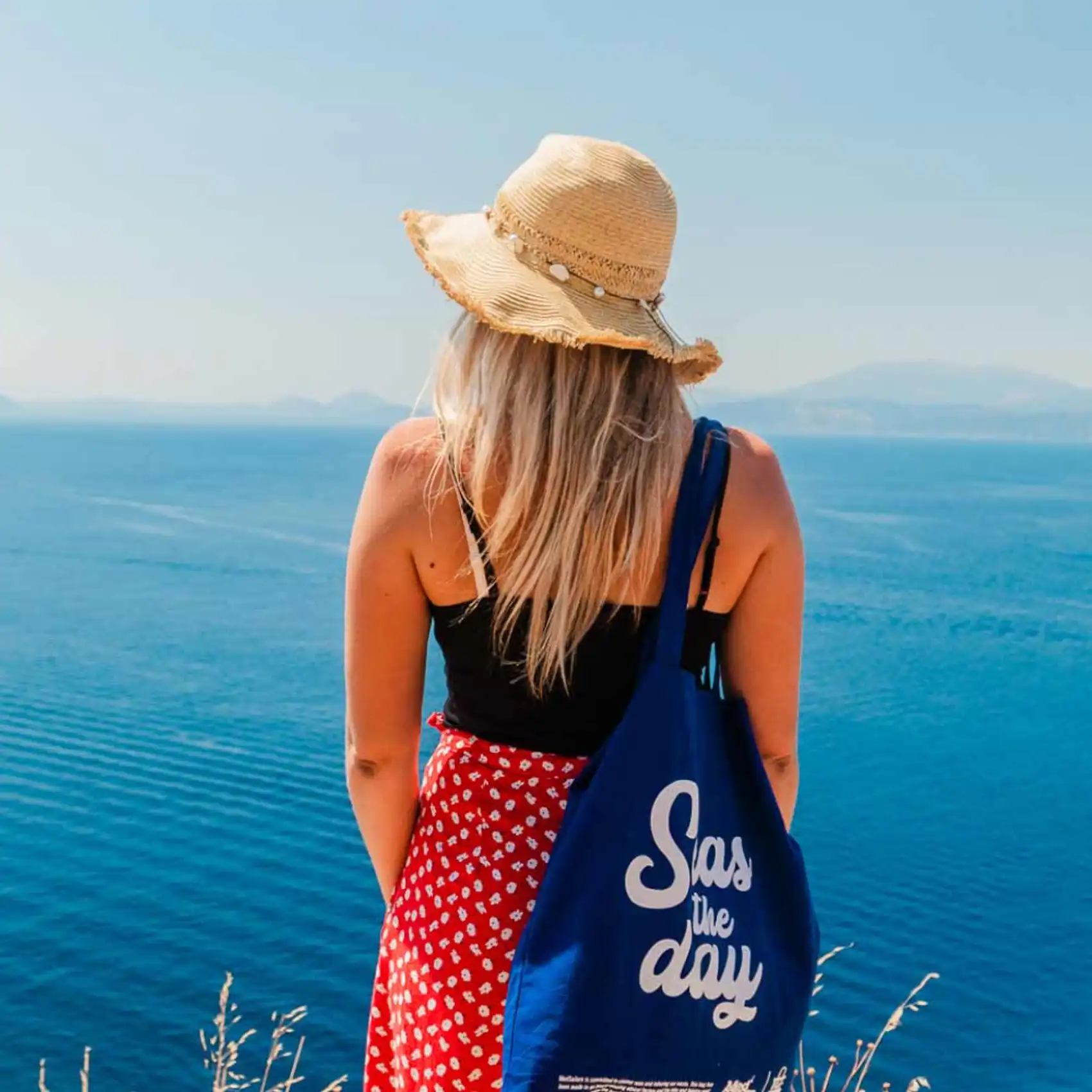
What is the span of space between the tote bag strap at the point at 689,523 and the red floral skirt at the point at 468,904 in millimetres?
211

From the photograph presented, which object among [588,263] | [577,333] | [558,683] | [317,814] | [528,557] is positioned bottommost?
[317,814]

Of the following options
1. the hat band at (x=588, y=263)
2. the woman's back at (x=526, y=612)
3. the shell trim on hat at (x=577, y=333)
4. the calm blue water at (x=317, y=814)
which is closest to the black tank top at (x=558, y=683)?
the woman's back at (x=526, y=612)

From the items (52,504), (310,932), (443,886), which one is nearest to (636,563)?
(443,886)

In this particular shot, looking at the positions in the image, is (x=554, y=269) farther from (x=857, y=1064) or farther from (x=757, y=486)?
(x=857, y=1064)

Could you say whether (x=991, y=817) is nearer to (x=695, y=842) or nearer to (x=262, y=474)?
(x=695, y=842)

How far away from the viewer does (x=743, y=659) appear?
144cm

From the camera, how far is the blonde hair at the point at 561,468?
1.26 meters

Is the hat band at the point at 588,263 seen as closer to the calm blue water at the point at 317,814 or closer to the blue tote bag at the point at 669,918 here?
the blue tote bag at the point at 669,918

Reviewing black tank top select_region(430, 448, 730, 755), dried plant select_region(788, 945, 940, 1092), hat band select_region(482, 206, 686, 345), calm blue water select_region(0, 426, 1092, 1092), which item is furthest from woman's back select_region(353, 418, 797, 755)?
calm blue water select_region(0, 426, 1092, 1092)

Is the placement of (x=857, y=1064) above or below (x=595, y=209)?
below

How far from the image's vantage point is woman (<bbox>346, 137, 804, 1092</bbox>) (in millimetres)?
1281

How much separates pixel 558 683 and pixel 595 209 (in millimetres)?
559

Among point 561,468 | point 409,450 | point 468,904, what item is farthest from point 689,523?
→ point 468,904

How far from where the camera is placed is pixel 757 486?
1328 mm
